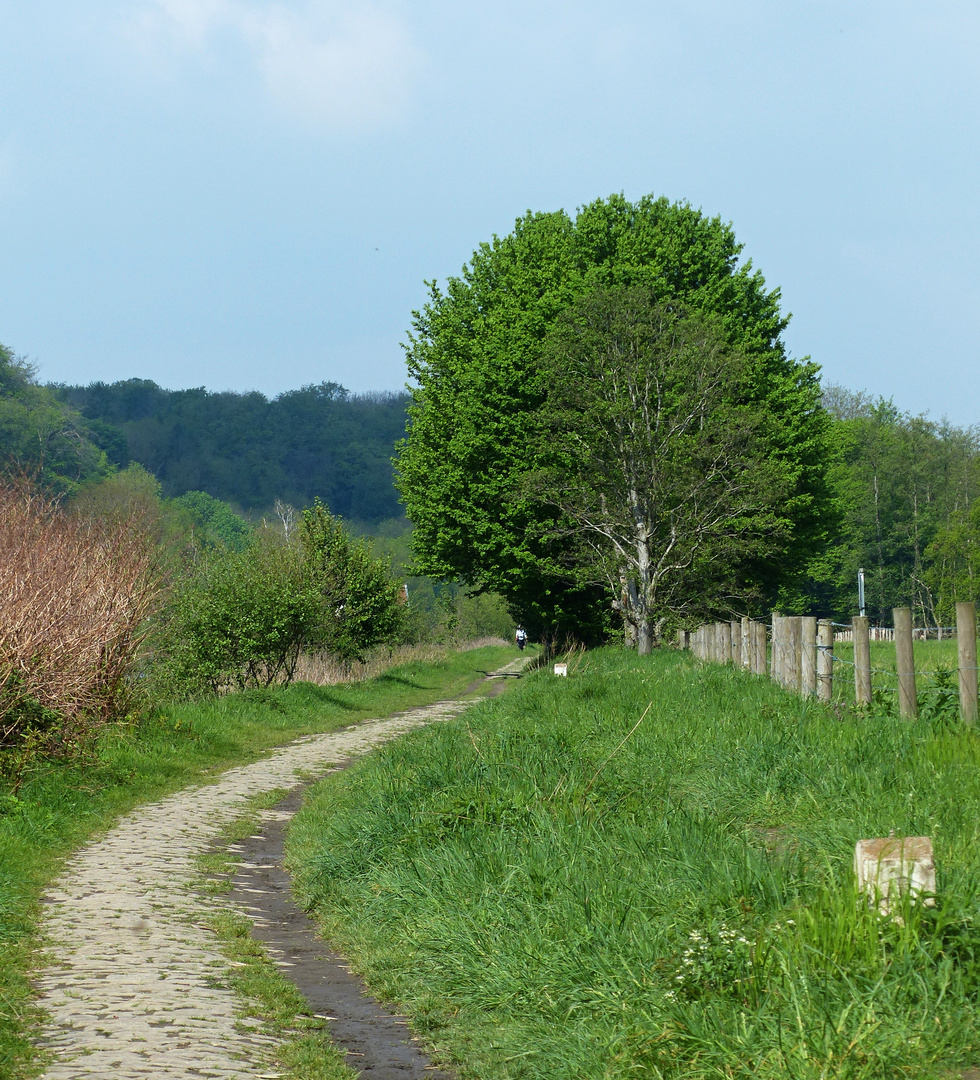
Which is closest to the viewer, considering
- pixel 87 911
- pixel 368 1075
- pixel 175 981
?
pixel 368 1075

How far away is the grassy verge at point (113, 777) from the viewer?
645 cm

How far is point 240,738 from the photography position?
19250 millimetres

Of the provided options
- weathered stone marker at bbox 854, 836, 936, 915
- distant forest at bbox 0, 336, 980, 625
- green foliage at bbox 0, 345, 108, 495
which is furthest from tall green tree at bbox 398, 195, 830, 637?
green foliage at bbox 0, 345, 108, 495

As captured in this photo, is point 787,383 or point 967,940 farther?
point 787,383

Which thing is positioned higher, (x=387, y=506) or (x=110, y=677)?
(x=387, y=506)

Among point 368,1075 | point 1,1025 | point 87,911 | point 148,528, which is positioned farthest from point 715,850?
point 148,528

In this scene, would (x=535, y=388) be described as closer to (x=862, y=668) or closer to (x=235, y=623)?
(x=235, y=623)

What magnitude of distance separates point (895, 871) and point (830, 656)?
7979 mm

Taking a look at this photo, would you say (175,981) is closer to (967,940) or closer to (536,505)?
(967,940)

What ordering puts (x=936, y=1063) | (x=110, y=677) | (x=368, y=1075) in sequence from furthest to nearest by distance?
(x=110, y=677), (x=368, y=1075), (x=936, y=1063)

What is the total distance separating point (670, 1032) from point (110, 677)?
13.4m

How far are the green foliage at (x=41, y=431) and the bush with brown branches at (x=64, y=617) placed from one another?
66135 mm

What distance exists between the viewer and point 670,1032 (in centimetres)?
432

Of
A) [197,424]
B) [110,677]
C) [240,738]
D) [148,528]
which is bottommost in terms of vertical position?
[240,738]
